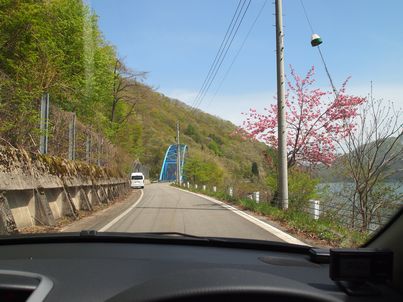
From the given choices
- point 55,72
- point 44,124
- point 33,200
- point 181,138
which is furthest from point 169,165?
point 33,200

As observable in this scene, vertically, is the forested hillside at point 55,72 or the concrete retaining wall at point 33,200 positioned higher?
the forested hillside at point 55,72

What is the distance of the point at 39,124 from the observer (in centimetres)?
1477

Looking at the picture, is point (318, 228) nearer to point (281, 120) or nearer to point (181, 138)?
point (281, 120)

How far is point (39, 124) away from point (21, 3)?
21.8 ft

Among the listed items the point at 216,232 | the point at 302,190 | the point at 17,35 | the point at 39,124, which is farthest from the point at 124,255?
the point at 17,35

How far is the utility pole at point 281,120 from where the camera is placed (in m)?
17.6

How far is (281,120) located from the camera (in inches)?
703

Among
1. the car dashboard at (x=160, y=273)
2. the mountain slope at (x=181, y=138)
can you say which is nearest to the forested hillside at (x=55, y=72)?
the car dashboard at (x=160, y=273)

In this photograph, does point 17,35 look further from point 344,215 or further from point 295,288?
point 295,288

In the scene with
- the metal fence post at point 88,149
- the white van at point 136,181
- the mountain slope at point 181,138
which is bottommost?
the white van at point 136,181

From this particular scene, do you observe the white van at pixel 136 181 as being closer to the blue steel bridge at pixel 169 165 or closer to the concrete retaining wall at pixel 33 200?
the concrete retaining wall at pixel 33 200

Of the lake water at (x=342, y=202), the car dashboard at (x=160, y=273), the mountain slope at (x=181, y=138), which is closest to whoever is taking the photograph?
the car dashboard at (x=160, y=273)

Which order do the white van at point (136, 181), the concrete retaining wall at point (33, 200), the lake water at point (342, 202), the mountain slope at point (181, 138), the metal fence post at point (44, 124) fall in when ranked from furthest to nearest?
the mountain slope at point (181, 138)
the white van at point (136, 181)
the metal fence post at point (44, 124)
the lake water at point (342, 202)
the concrete retaining wall at point (33, 200)

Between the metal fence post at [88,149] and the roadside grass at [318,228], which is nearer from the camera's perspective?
the roadside grass at [318,228]
